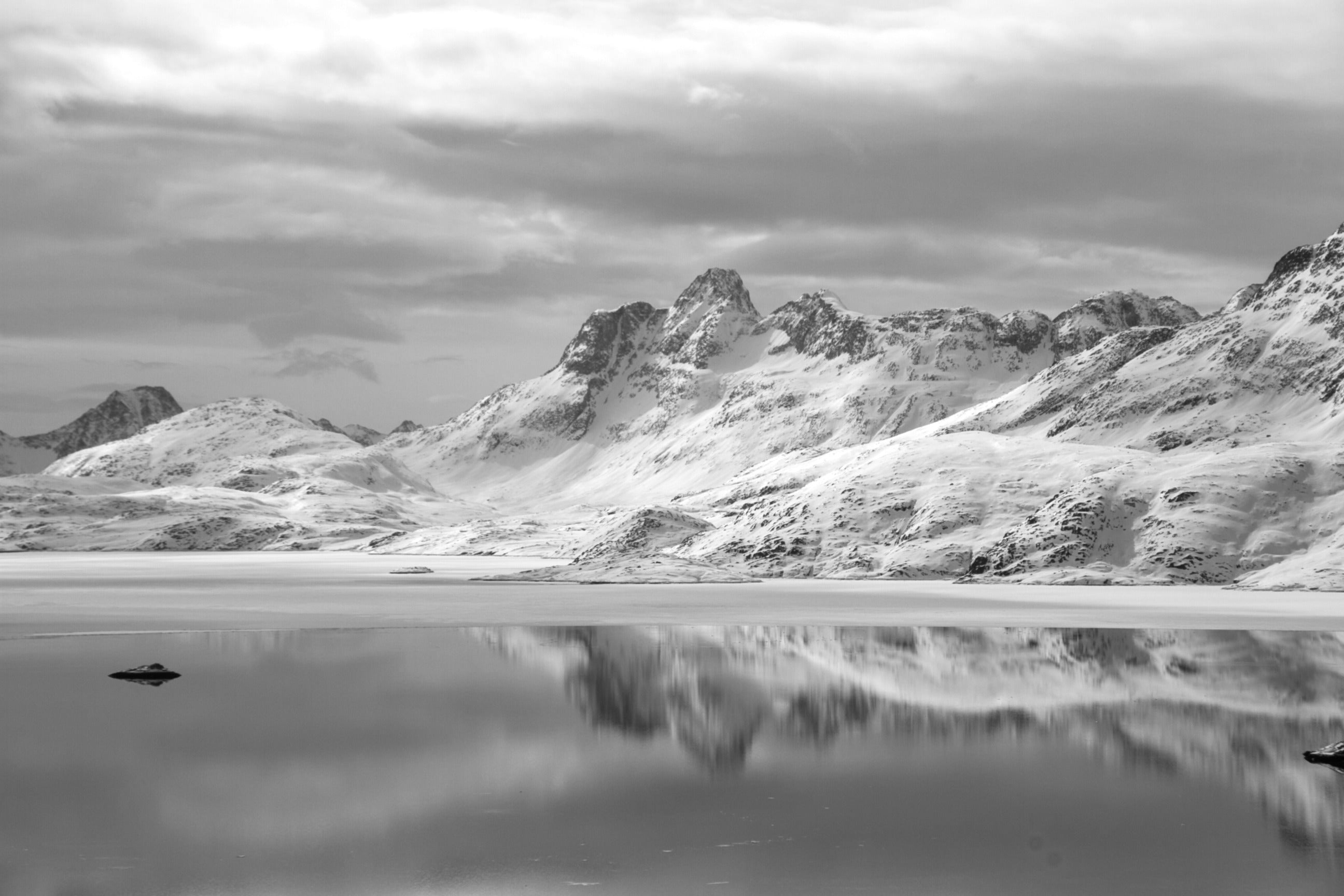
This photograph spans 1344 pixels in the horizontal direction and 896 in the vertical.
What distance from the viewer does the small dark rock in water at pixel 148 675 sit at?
51.3m

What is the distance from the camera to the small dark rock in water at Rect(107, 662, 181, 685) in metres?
51.3

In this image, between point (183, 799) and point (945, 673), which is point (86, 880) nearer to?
point (183, 799)

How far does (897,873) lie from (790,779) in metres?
8.66

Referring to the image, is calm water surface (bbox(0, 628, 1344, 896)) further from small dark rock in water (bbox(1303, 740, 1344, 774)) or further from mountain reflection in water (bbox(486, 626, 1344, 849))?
small dark rock in water (bbox(1303, 740, 1344, 774))

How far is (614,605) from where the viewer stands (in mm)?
97500

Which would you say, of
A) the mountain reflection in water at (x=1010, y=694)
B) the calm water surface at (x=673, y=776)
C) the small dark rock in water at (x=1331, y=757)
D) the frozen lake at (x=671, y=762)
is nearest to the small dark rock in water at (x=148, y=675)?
the frozen lake at (x=671, y=762)

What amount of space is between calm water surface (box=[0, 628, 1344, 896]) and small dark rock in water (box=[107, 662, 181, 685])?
0.98 m

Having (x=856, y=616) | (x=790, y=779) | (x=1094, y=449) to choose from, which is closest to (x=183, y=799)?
(x=790, y=779)

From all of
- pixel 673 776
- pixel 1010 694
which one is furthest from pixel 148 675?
pixel 1010 694

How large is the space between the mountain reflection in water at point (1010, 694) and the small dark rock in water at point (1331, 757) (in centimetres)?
50

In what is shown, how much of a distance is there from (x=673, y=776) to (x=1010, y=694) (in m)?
18.1

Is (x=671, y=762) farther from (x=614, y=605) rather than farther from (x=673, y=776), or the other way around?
(x=614, y=605)

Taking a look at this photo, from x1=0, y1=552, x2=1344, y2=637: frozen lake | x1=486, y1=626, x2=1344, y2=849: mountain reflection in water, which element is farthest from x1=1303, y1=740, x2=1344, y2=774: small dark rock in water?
x1=0, y1=552, x2=1344, y2=637: frozen lake

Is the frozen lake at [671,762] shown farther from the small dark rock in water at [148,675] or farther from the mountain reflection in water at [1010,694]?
the small dark rock in water at [148,675]
